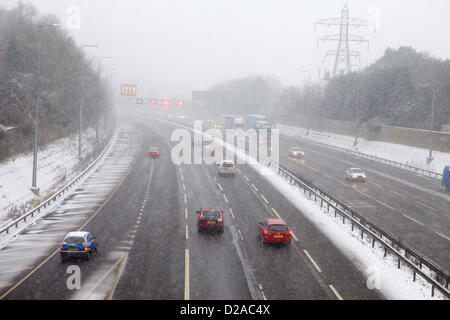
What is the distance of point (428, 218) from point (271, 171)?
866 inches

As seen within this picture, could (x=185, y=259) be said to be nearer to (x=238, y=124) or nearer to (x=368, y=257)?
(x=368, y=257)

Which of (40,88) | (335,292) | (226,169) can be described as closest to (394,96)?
(226,169)

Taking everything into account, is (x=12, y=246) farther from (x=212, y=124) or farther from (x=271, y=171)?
(x=212, y=124)

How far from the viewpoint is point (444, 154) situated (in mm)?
53719

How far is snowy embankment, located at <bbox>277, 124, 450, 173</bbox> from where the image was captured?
5341 cm

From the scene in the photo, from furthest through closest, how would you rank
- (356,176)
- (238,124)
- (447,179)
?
(238,124) < (356,176) < (447,179)

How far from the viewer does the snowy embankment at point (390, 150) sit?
53.4 m

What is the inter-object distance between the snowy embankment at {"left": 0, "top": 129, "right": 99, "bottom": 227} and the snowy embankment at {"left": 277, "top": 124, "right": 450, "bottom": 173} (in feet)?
129

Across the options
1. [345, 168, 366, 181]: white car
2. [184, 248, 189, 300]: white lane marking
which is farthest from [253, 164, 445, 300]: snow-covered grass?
[345, 168, 366, 181]: white car

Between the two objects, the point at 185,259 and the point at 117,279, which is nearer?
the point at 117,279

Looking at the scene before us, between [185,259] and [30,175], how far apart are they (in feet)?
77.5

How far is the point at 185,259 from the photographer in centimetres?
2172

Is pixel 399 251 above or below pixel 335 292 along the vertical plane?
above
